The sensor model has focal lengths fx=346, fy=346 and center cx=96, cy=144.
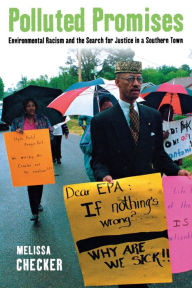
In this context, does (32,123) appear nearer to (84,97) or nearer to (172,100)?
(84,97)

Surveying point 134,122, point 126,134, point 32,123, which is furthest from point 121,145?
point 32,123

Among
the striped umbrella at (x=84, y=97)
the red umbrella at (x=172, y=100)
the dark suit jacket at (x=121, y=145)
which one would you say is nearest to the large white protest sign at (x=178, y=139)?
the red umbrella at (x=172, y=100)

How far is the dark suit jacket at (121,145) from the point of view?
2518 millimetres

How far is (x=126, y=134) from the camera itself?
2.53 m

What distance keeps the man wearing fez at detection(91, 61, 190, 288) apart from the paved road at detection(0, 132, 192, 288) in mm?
856

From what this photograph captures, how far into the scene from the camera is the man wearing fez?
2510 millimetres

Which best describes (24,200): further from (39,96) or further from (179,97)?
(179,97)

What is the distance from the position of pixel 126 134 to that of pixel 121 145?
9 cm

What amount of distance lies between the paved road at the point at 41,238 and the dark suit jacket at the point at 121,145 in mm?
840

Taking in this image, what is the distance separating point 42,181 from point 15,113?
3.54ft

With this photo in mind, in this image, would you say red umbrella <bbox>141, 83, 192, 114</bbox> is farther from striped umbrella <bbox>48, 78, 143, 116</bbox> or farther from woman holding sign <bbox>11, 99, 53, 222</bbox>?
woman holding sign <bbox>11, 99, 53, 222</bbox>

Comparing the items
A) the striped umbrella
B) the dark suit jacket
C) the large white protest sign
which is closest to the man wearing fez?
the dark suit jacket

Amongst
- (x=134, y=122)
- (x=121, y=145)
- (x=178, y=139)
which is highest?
(x=134, y=122)

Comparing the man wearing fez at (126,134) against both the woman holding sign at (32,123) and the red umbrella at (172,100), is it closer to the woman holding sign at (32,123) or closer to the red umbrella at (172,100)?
the woman holding sign at (32,123)
